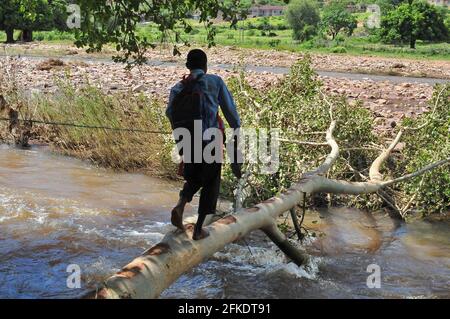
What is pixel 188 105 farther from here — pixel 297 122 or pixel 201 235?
pixel 297 122

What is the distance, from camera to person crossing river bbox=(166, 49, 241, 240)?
4664mm

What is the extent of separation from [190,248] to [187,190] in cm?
45

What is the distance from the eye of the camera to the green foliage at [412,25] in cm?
5450

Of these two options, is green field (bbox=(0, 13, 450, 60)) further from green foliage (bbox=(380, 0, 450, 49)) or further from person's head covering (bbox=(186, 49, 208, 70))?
person's head covering (bbox=(186, 49, 208, 70))

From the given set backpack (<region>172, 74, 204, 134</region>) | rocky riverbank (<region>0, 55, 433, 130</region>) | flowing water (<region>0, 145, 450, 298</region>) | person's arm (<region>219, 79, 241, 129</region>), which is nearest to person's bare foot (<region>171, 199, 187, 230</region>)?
backpack (<region>172, 74, 204, 134</region>)

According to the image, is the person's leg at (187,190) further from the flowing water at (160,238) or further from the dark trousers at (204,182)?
the flowing water at (160,238)

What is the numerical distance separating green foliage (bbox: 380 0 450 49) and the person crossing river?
171ft

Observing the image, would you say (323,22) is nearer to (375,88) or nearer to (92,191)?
(375,88)

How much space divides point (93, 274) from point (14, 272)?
2.80 ft

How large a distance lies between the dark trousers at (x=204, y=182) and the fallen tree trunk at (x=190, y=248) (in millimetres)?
275

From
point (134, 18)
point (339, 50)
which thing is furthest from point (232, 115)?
point (339, 50)

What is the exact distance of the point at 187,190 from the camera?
4.88 meters

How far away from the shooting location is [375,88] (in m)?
21.0
